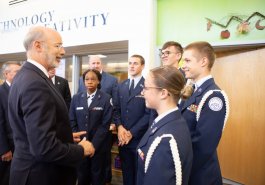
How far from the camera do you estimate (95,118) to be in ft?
8.86

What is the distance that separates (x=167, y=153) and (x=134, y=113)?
1.57 metres

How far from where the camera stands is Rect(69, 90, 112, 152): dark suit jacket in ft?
8.80

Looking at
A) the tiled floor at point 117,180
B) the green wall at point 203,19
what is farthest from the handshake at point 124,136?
the green wall at point 203,19

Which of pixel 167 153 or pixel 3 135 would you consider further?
pixel 3 135

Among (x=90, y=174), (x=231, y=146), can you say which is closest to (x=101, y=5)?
(x=90, y=174)

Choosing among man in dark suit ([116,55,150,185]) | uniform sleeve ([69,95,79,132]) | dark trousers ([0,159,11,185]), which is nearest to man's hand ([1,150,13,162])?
dark trousers ([0,159,11,185])

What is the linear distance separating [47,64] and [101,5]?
2873 millimetres

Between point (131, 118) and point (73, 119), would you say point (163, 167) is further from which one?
point (73, 119)

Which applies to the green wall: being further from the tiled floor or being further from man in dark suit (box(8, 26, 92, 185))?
man in dark suit (box(8, 26, 92, 185))

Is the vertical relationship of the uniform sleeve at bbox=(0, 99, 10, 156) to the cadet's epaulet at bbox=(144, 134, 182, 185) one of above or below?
below

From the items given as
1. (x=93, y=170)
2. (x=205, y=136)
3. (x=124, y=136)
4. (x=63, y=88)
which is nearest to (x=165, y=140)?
(x=205, y=136)

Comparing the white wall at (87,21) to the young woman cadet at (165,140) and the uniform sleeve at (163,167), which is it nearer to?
the young woman cadet at (165,140)

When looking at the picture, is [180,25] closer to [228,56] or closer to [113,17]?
[228,56]

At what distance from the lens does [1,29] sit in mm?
5391
